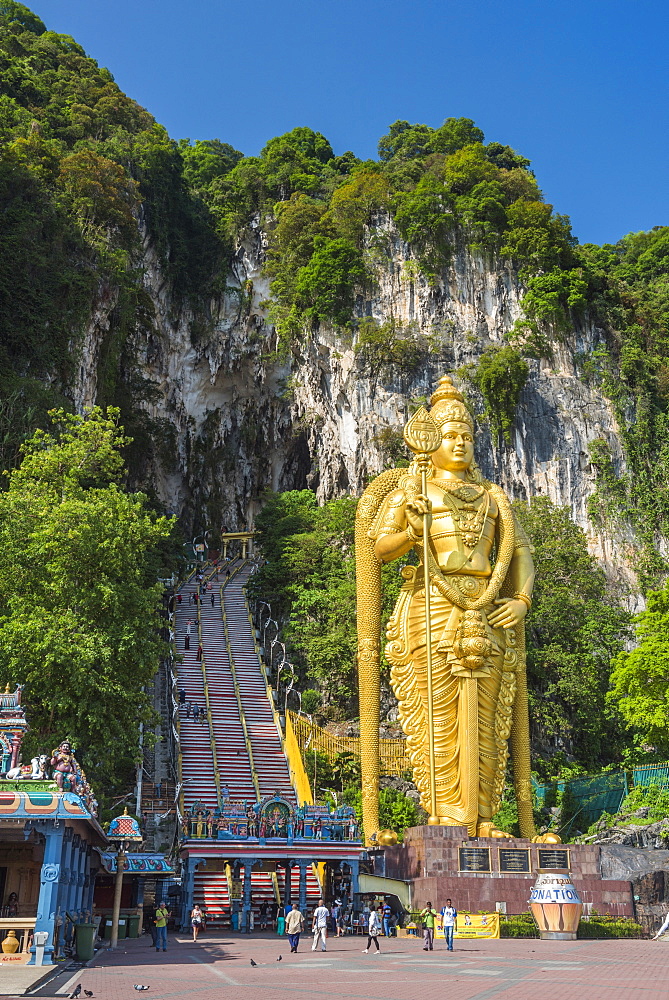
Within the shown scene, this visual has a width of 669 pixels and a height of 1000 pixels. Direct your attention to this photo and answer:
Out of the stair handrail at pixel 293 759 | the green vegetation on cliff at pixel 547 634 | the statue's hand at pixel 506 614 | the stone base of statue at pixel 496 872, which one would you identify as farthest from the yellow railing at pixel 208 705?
the statue's hand at pixel 506 614

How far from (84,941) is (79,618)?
559 centimetres

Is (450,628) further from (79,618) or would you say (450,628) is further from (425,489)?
(79,618)

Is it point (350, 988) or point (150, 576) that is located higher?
point (150, 576)

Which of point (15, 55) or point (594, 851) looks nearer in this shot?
point (594, 851)

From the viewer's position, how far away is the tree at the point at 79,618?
13.8 metres

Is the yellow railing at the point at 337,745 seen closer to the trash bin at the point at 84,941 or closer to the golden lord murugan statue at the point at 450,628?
the golden lord murugan statue at the point at 450,628

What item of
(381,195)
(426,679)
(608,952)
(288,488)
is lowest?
(608,952)

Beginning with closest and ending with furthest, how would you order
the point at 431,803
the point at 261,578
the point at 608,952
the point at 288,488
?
the point at 608,952, the point at 431,803, the point at 261,578, the point at 288,488

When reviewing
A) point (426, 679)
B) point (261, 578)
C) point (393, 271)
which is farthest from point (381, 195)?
point (426, 679)

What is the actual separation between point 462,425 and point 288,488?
22.2 m

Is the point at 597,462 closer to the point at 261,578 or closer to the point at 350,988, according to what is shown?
the point at 261,578

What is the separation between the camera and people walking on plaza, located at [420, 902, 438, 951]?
10.2 m

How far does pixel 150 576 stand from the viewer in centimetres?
2223

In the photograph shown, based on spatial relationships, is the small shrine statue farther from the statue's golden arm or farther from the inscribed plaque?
the statue's golden arm
